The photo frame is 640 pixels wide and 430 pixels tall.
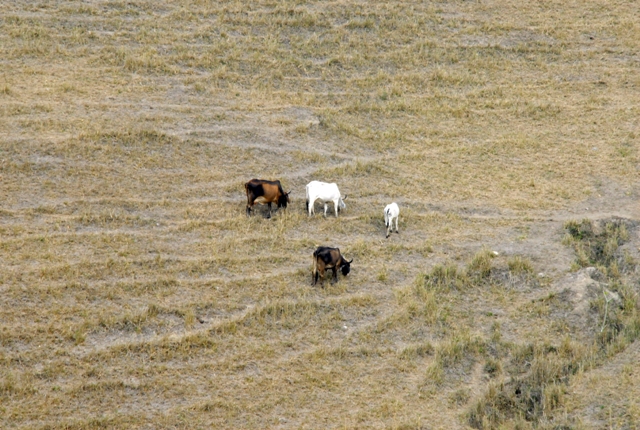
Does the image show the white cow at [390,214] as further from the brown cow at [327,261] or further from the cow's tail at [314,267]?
the cow's tail at [314,267]

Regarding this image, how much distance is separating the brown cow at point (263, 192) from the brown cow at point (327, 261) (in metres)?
2.26

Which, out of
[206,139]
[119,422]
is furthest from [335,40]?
[119,422]

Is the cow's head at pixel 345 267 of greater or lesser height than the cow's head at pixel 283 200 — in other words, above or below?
below

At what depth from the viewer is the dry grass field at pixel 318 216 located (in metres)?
12.4

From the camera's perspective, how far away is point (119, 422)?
1152 centimetres

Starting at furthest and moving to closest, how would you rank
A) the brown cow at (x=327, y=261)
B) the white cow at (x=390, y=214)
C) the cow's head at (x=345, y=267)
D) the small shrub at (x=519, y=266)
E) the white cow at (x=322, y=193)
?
1. the white cow at (x=322, y=193)
2. the white cow at (x=390, y=214)
3. the small shrub at (x=519, y=266)
4. the cow's head at (x=345, y=267)
5. the brown cow at (x=327, y=261)

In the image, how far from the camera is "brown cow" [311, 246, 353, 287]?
14445 millimetres

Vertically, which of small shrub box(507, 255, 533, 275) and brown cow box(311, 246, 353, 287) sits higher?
brown cow box(311, 246, 353, 287)

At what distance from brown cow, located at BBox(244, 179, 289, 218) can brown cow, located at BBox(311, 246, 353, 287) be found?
226cm

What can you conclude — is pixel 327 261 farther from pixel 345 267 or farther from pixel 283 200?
pixel 283 200

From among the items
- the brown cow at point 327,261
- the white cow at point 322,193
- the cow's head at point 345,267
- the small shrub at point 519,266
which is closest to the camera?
the brown cow at point 327,261

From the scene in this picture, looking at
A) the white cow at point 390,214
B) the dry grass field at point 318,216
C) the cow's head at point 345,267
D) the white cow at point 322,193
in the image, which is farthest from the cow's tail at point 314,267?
the white cow at point 390,214

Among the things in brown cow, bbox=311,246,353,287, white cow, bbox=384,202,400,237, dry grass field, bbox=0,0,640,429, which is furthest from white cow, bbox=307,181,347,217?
brown cow, bbox=311,246,353,287

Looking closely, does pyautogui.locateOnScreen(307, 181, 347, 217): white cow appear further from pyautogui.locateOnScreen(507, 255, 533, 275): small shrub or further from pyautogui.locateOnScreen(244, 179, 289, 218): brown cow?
pyautogui.locateOnScreen(507, 255, 533, 275): small shrub
